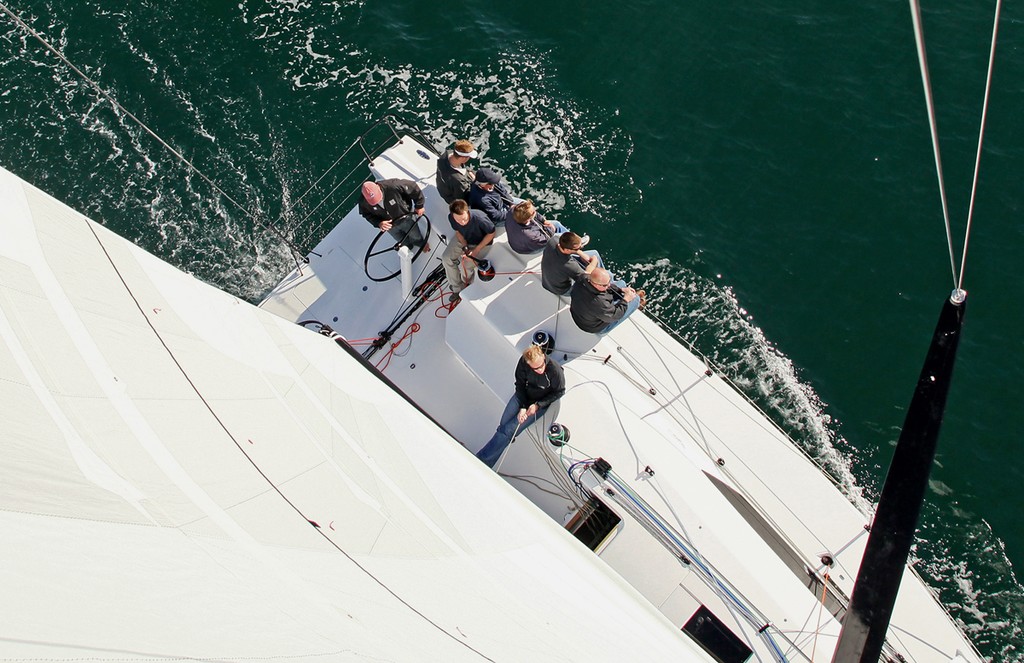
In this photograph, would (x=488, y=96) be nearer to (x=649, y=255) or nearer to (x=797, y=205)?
(x=649, y=255)

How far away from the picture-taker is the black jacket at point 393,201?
894 centimetres

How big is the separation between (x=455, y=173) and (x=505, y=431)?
323cm

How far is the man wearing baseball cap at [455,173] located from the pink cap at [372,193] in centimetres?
87

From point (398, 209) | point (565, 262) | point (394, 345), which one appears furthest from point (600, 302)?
point (398, 209)

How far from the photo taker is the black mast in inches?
237

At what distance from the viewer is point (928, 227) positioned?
11867 millimetres

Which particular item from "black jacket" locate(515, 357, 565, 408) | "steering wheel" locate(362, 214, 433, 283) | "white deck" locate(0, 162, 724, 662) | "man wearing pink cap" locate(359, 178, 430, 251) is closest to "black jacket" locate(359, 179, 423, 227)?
"man wearing pink cap" locate(359, 178, 430, 251)

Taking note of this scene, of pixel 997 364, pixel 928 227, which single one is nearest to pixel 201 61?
pixel 928 227

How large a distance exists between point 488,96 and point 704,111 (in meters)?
4.03

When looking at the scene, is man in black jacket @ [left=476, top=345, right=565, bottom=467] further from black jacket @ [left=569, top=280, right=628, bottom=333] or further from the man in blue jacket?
the man in blue jacket

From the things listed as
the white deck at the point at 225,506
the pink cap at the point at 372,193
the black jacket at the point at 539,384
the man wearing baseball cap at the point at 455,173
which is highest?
the man wearing baseball cap at the point at 455,173

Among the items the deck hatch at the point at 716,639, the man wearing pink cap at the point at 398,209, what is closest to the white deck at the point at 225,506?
the deck hatch at the point at 716,639

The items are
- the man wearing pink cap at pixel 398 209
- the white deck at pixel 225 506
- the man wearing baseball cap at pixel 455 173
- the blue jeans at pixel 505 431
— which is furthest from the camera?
the man wearing pink cap at pixel 398 209

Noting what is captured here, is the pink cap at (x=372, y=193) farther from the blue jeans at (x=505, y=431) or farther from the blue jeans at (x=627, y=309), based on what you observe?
the blue jeans at (x=627, y=309)
